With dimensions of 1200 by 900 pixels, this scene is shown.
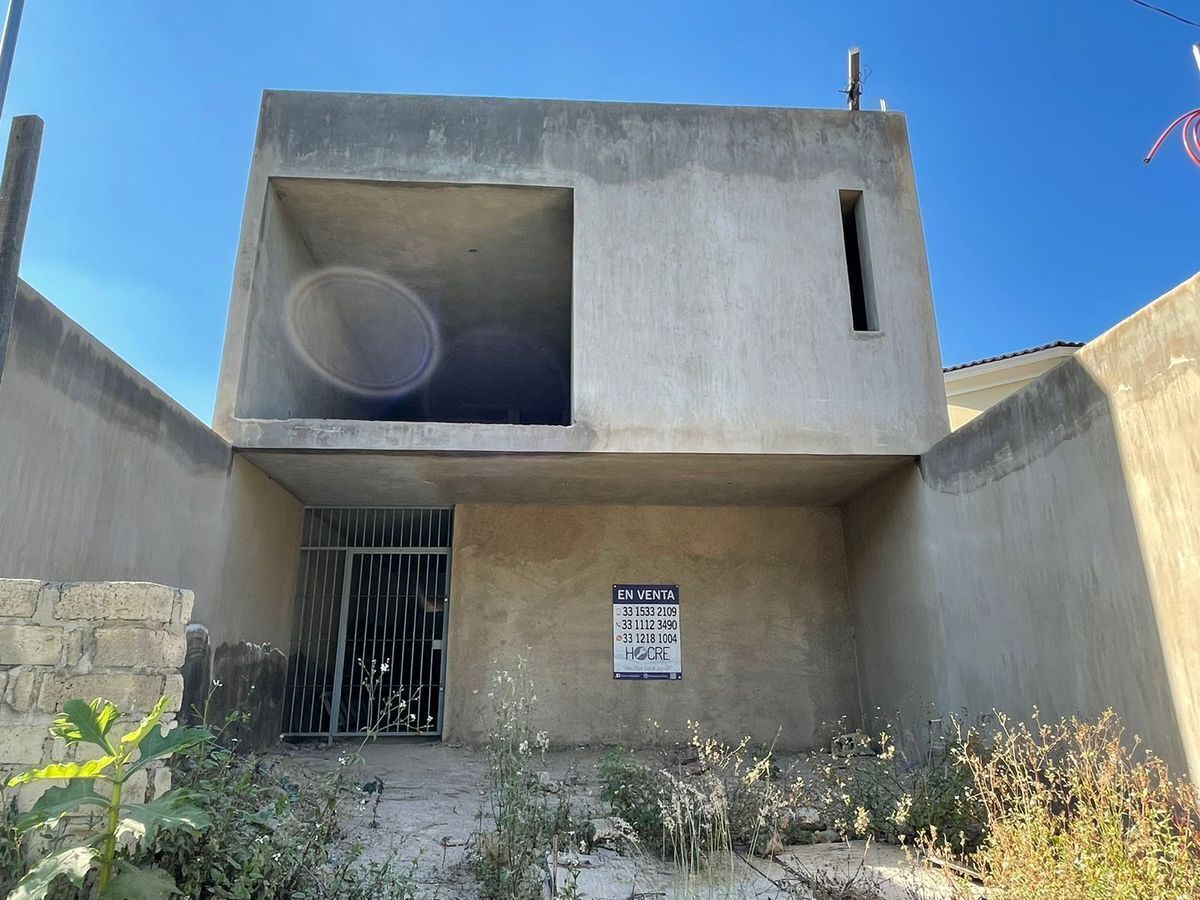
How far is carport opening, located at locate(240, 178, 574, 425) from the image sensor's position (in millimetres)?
7539

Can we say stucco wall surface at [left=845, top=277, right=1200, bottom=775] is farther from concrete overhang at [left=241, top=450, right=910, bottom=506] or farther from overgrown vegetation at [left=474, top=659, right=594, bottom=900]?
overgrown vegetation at [left=474, top=659, right=594, bottom=900]

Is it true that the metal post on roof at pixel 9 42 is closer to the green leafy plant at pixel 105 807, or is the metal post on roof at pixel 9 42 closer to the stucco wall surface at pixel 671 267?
the green leafy plant at pixel 105 807

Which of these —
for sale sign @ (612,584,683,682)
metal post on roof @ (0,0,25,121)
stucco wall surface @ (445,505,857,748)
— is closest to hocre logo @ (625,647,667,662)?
for sale sign @ (612,584,683,682)

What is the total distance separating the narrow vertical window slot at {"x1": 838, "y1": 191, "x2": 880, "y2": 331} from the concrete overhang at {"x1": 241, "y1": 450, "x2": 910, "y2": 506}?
1538 mm

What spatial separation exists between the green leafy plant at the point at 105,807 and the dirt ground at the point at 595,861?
1050mm

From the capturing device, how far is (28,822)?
2.64 metres

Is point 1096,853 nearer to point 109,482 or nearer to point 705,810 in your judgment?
point 705,810

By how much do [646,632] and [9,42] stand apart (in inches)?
293

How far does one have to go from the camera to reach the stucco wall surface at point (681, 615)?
8500 mm

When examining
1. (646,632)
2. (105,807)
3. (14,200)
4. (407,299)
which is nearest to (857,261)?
(646,632)

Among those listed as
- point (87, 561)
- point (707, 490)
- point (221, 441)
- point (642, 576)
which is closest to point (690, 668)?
point (642, 576)

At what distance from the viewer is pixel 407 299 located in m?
9.48

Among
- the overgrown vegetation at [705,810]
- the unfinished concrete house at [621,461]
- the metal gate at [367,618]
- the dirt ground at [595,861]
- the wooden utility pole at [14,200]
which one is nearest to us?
the wooden utility pole at [14,200]

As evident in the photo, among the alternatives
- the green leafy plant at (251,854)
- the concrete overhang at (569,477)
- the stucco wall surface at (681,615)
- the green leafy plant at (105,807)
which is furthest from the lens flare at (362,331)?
the green leafy plant at (105,807)
